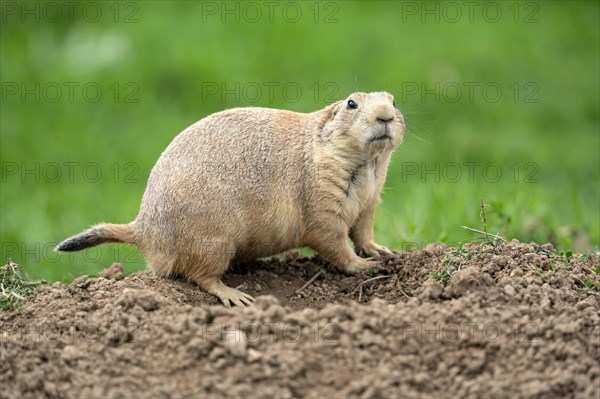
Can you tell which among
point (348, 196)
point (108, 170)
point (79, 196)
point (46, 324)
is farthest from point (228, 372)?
point (108, 170)

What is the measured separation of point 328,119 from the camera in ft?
21.0

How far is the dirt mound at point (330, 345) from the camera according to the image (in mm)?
4129

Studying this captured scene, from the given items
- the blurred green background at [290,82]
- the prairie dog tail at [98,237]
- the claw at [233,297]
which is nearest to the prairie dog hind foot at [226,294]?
the claw at [233,297]

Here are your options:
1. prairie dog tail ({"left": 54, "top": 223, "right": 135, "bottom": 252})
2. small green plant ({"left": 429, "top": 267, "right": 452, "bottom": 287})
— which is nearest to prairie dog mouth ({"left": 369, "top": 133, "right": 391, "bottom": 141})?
small green plant ({"left": 429, "top": 267, "right": 452, "bottom": 287})

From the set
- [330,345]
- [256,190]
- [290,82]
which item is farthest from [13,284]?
[290,82]

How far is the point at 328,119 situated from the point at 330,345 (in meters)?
2.41

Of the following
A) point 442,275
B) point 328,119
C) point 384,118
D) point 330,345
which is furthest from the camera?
point 328,119

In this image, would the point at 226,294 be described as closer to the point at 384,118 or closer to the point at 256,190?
the point at 256,190

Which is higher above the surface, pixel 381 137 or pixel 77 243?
pixel 381 137

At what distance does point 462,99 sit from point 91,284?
906 cm

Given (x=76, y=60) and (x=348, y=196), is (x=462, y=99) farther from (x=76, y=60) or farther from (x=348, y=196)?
(x=348, y=196)

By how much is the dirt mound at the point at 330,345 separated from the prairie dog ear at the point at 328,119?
4.92 feet

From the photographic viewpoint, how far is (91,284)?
5.68 m

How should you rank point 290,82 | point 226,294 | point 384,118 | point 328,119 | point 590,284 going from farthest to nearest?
point 290,82 < point 328,119 < point 384,118 < point 226,294 < point 590,284
